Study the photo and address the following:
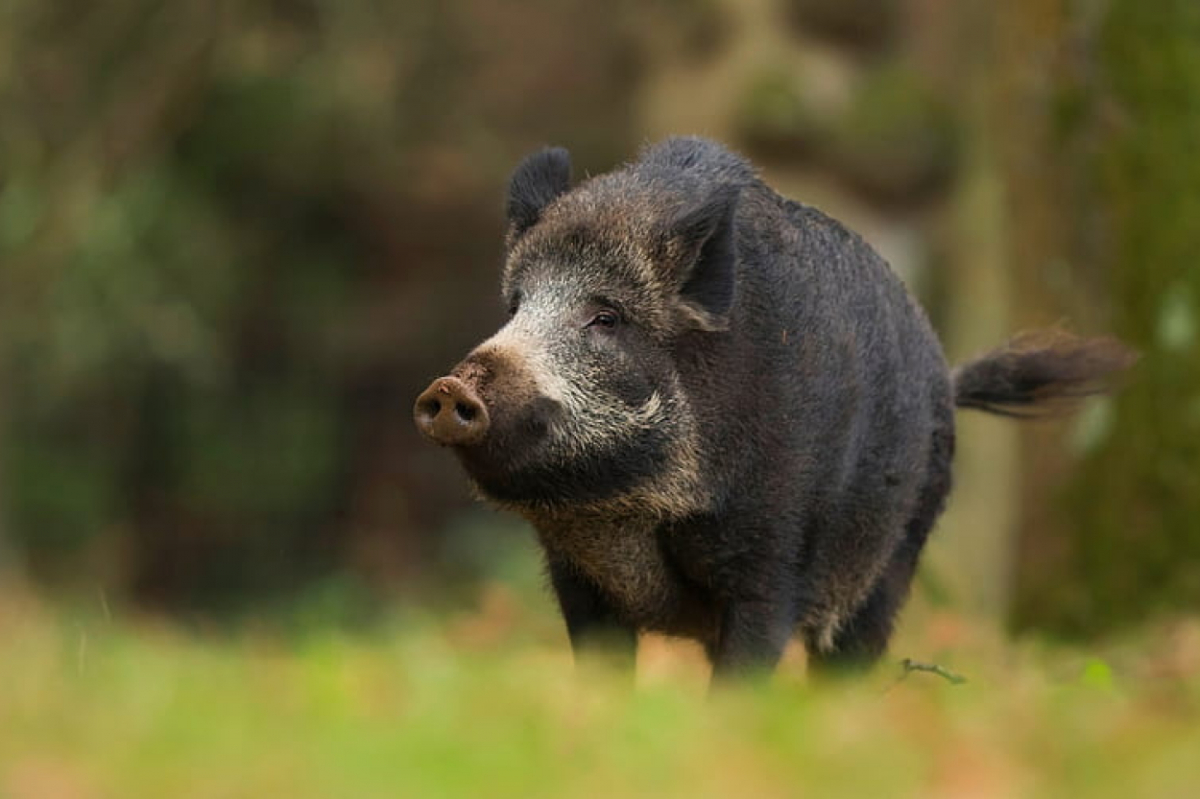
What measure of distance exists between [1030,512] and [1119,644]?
1.16m

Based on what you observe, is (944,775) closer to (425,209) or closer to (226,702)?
(226,702)

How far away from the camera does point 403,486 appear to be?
21.6 metres

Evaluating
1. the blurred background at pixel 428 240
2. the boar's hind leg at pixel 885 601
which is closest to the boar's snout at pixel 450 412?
the boar's hind leg at pixel 885 601

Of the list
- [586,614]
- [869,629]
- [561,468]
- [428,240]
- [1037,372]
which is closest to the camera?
[561,468]

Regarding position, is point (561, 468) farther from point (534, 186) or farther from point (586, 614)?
point (534, 186)

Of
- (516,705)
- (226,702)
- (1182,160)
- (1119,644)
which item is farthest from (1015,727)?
(1182,160)

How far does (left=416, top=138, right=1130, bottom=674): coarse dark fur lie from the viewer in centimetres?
587

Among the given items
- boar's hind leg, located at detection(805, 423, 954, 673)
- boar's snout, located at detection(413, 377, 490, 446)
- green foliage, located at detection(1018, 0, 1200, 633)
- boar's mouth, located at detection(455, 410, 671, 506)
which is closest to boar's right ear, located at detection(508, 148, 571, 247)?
boar's mouth, located at detection(455, 410, 671, 506)

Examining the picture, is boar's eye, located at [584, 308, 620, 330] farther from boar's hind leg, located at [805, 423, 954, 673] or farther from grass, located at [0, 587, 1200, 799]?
boar's hind leg, located at [805, 423, 954, 673]

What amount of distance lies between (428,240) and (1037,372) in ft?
45.4

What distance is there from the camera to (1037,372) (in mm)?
7711

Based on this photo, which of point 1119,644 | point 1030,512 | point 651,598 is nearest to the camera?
point 651,598

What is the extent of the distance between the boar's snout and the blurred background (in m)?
3.28

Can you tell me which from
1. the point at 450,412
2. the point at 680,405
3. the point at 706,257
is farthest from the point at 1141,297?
the point at 450,412
